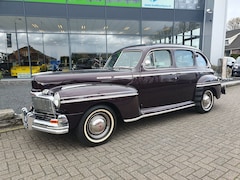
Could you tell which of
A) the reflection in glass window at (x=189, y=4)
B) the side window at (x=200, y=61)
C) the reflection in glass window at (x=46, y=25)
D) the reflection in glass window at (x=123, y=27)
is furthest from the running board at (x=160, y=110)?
the reflection in glass window at (x=189, y=4)

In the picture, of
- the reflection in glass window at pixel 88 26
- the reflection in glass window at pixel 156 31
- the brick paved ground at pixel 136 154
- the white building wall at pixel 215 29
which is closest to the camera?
the brick paved ground at pixel 136 154

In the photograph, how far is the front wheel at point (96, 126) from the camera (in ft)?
11.2

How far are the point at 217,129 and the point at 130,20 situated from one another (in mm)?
10436

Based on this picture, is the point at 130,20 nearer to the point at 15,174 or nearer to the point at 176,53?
the point at 176,53

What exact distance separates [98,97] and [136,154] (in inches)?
46.7

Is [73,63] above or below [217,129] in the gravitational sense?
above

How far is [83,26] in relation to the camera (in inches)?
496

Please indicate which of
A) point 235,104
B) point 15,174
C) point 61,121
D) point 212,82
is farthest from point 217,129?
point 15,174

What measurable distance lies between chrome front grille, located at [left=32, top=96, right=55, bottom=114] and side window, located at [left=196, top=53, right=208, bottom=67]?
4.14 meters

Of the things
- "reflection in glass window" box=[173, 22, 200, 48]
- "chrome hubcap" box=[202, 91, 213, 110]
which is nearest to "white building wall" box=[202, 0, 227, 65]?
"reflection in glass window" box=[173, 22, 200, 48]

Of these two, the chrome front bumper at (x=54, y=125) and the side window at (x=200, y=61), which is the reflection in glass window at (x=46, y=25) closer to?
the side window at (x=200, y=61)

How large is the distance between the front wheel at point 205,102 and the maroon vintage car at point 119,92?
28 mm

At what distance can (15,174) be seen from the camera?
2.70 metres

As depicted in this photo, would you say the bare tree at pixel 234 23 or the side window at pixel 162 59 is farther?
the bare tree at pixel 234 23
